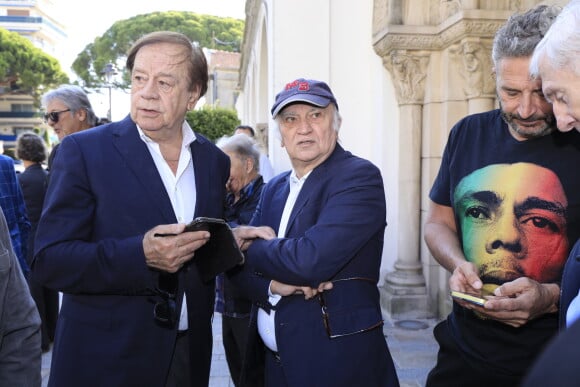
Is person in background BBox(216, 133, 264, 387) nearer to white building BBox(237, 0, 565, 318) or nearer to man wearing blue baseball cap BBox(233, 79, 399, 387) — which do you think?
man wearing blue baseball cap BBox(233, 79, 399, 387)

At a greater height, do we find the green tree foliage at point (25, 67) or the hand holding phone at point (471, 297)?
the green tree foliage at point (25, 67)

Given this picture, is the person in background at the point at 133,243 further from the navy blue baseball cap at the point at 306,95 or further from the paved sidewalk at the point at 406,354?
the paved sidewalk at the point at 406,354

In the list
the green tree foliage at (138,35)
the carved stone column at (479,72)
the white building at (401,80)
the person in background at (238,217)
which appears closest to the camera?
the person in background at (238,217)

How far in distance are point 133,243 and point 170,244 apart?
0.48ft

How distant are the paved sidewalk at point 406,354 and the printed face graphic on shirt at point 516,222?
2183 millimetres

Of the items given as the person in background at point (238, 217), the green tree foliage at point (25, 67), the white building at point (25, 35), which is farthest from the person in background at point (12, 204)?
the white building at point (25, 35)

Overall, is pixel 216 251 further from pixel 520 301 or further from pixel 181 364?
pixel 520 301

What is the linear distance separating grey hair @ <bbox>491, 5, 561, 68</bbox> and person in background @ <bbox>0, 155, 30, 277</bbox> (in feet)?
11.9

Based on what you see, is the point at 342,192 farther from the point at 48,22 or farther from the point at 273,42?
the point at 48,22

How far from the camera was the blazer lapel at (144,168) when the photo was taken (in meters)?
1.89

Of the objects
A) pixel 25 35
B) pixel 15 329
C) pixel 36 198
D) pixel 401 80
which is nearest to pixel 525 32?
pixel 15 329

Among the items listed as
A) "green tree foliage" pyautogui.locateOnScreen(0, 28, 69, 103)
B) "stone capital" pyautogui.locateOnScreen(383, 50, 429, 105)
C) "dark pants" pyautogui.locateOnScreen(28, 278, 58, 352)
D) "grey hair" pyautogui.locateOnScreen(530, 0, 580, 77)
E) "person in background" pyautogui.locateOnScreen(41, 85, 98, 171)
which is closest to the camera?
"grey hair" pyautogui.locateOnScreen(530, 0, 580, 77)

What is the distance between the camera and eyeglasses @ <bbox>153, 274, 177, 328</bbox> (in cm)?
183

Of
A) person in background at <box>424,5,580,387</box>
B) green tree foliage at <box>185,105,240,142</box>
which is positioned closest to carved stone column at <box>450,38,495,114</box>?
person in background at <box>424,5,580,387</box>
